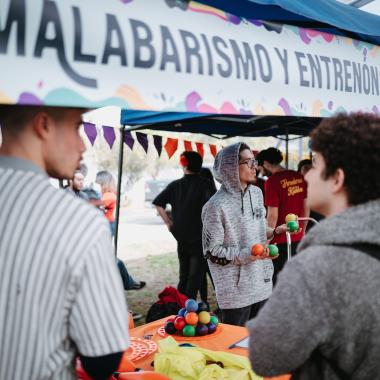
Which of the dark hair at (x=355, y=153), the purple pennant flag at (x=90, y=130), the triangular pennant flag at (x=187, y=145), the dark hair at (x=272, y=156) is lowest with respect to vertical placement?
the dark hair at (x=355, y=153)

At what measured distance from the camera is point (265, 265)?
2768 millimetres

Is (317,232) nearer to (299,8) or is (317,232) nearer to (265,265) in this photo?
(299,8)

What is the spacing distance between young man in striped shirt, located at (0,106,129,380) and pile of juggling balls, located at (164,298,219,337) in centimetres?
116

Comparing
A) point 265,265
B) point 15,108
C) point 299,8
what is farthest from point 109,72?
point 265,265

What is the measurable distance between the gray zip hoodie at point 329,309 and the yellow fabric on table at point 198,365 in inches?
22.7

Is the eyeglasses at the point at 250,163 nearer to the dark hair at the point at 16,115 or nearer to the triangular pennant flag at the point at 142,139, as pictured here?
the dark hair at the point at 16,115

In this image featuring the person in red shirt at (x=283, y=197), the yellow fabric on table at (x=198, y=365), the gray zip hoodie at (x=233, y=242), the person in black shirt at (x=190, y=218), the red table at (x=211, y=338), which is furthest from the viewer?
the person in black shirt at (x=190, y=218)

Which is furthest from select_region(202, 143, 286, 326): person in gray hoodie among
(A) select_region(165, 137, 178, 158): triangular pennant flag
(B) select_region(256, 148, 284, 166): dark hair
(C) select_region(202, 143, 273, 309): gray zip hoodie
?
(A) select_region(165, 137, 178, 158): triangular pennant flag

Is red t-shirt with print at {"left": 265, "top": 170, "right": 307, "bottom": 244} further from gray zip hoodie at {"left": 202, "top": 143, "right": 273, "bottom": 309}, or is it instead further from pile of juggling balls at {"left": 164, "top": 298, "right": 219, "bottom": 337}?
pile of juggling balls at {"left": 164, "top": 298, "right": 219, "bottom": 337}

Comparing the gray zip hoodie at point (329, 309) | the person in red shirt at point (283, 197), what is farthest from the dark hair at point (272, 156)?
the gray zip hoodie at point (329, 309)

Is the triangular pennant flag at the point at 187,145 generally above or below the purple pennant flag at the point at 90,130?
above

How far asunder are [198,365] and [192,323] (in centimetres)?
47

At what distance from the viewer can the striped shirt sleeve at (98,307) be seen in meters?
0.86

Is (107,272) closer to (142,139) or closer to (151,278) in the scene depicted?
(142,139)
